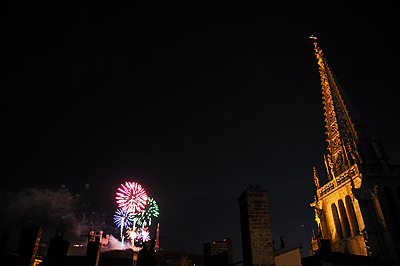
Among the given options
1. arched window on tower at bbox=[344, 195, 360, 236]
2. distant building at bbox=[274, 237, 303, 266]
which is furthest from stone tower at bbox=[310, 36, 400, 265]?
distant building at bbox=[274, 237, 303, 266]

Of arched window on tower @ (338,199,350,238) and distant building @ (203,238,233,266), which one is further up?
arched window on tower @ (338,199,350,238)

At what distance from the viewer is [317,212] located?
1268 inches

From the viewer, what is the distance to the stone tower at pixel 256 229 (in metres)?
7.35

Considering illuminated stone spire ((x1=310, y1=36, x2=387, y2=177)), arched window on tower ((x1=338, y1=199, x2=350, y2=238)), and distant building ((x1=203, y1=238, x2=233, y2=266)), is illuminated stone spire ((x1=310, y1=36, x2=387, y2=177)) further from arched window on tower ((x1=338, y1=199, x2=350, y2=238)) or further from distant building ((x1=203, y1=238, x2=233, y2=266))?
distant building ((x1=203, y1=238, x2=233, y2=266))

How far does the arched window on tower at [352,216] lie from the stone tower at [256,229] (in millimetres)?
23556

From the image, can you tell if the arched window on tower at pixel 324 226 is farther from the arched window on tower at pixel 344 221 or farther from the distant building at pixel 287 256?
the distant building at pixel 287 256

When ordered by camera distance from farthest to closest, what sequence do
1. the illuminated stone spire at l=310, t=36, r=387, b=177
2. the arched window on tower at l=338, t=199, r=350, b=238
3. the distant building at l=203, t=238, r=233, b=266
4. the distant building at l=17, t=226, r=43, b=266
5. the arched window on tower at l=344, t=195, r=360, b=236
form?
1. the illuminated stone spire at l=310, t=36, r=387, b=177
2. the arched window on tower at l=338, t=199, r=350, b=238
3. the arched window on tower at l=344, t=195, r=360, b=236
4. the distant building at l=203, t=238, r=233, b=266
5. the distant building at l=17, t=226, r=43, b=266

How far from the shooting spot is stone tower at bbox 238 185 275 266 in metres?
7.35

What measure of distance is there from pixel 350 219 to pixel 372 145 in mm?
10674

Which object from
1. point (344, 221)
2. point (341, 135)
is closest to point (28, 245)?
point (344, 221)

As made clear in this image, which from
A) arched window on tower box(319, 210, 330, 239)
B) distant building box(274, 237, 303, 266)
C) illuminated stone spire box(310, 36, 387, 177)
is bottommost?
distant building box(274, 237, 303, 266)

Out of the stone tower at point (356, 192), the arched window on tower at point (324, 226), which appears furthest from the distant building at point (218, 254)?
the arched window on tower at point (324, 226)

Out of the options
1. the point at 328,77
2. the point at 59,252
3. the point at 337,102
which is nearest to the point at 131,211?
the point at 59,252

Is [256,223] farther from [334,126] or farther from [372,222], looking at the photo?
[334,126]
